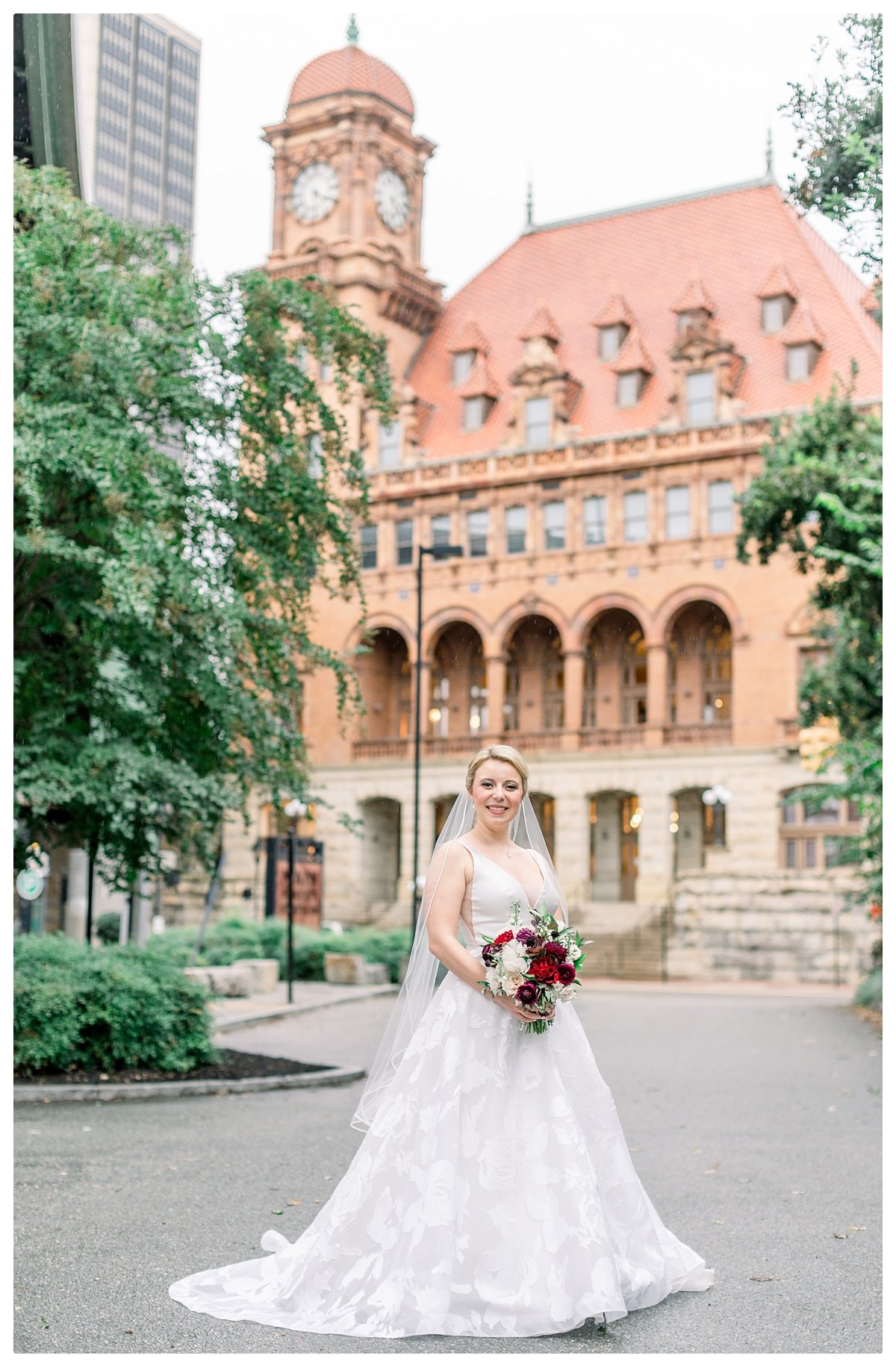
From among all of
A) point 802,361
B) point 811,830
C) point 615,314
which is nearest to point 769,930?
point 811,830

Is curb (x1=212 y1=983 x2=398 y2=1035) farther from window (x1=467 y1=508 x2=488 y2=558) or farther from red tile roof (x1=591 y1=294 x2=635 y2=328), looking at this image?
red tile roof (x1=591 y1=294 x2=635 y2=328)

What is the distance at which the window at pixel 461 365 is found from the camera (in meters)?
54.2

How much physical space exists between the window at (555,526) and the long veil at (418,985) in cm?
4229

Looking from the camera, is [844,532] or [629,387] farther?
[629,387]

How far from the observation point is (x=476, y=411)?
52188mm

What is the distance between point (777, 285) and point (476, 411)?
11108 mm

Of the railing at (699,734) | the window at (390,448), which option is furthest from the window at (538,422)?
the railing at (699,734)

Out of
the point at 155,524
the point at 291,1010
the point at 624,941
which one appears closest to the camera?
the point at 155,524

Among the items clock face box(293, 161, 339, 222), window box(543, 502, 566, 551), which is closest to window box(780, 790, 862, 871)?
window box(543, 502, 566, 551)

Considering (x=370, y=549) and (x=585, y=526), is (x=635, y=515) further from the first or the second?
(x=370, y=549)

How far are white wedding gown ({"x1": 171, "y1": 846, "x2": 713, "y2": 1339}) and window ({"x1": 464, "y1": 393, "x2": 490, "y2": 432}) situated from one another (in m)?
46.8

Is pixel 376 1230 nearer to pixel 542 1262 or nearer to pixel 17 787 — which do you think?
pixel 542 1262
